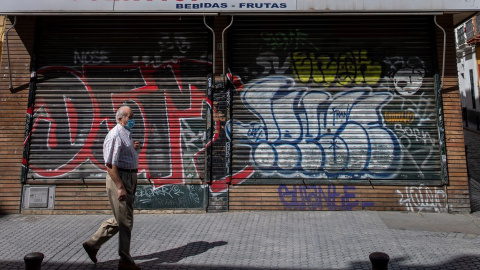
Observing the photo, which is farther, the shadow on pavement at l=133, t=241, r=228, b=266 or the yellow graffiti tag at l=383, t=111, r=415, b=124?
the yellow graffiti tag at l=383, t=111, r=415, b=124

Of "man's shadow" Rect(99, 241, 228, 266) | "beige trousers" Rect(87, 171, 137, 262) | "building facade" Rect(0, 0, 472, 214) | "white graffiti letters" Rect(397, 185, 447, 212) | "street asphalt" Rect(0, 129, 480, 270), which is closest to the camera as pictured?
"beige trousers" Rect(87, 171, 137, 262)

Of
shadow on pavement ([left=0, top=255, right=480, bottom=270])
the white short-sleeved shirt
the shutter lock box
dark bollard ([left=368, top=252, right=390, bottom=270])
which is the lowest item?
shadow on pavement ([left=0, top=255, right=480, bottom=270])

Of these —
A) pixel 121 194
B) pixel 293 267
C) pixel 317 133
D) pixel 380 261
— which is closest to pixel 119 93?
pixel 121 194

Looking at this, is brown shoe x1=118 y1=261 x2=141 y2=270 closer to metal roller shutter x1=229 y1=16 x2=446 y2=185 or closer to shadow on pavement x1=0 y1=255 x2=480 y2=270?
Result: shadow on pavement x1=0 y1=255 x2=480 y2=270

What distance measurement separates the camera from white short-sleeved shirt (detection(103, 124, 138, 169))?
488 centimetres

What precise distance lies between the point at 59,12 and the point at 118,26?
3.80ft

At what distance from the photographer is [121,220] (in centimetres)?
495

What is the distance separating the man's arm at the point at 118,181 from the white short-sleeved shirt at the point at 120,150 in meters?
0.06

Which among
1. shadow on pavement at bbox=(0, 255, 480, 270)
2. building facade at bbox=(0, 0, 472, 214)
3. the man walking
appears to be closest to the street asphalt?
shadow on pavement at bbox=(0, 255, 480, 270)

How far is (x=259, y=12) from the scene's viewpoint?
Answer: 744 centimetres

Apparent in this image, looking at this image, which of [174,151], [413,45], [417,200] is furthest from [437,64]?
[174,151]

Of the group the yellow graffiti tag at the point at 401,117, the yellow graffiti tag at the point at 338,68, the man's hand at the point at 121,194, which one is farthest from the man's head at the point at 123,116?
the yellow graffiti tag at the point at 401,117

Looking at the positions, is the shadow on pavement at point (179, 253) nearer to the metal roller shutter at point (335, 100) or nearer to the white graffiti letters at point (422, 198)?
the metal roller shutter at point (335, 100)

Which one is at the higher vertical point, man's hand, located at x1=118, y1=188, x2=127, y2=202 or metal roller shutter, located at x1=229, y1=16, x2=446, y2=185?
metal roller shutter, located at x1=229, y1=16, x2=446, y2=185
